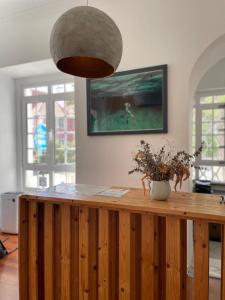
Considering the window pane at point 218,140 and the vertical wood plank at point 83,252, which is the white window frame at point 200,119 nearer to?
the window pane at point 218,140

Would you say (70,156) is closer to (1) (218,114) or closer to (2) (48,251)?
(2) (48,251)

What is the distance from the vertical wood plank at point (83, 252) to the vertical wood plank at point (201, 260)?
684 mm

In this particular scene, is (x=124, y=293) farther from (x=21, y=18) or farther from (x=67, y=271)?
(x=21, y=18)

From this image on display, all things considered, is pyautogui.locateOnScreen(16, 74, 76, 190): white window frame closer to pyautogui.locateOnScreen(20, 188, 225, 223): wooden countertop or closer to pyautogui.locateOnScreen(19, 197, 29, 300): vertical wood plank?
pyautogui.locateOnScreen(19, 197, 29, 300): vertical wood plank

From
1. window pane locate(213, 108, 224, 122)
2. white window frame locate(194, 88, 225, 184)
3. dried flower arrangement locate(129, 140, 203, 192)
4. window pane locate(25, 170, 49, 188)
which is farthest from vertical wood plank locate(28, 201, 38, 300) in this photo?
window pane locate(213, 108, 224, 122)

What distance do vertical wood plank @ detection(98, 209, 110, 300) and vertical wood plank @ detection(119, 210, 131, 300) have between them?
0.29 ft

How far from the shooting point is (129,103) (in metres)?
2.58

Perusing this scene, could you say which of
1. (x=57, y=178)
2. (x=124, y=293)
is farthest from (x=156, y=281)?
(x=57, y=178)

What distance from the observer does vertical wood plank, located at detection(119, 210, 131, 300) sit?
147cm

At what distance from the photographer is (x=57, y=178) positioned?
384cm

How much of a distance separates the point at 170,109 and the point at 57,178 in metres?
2.23

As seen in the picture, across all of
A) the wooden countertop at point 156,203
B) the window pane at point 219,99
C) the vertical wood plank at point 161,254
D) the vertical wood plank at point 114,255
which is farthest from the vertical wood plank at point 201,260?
the window pane at point 219,99

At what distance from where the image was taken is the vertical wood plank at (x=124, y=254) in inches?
58.1

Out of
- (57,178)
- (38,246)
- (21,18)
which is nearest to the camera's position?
(38,246)
